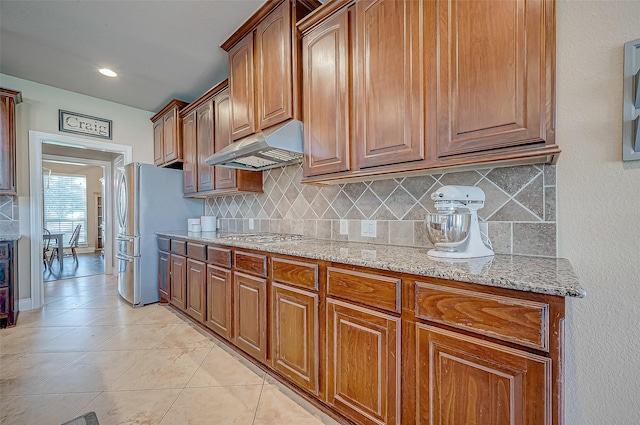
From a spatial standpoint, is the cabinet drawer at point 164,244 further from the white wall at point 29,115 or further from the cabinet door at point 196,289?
the white wall at point 29,115

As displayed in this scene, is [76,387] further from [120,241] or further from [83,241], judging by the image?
[83,241]

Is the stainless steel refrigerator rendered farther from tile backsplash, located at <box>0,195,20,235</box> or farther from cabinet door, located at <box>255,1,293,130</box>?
cabinet door, located at <box>255,1,293,130</box>

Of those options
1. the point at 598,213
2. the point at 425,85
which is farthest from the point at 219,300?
the point at 598,213

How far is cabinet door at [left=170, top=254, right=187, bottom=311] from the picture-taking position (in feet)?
8.89

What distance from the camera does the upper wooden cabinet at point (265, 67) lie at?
1.93m

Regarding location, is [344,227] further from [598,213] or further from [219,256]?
[598,213]

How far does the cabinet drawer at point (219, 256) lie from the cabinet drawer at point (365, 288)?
1.02 m

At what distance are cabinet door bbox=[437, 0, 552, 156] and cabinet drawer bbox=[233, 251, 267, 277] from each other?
1.23 metres

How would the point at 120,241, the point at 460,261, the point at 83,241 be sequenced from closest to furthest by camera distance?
the point at 460,261
the point at 120,241
the point at 83,241

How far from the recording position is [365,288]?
1253 mm

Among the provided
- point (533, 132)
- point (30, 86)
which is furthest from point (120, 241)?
point (533, 132)

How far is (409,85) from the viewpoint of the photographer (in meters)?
1.37

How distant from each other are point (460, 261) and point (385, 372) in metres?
0.57

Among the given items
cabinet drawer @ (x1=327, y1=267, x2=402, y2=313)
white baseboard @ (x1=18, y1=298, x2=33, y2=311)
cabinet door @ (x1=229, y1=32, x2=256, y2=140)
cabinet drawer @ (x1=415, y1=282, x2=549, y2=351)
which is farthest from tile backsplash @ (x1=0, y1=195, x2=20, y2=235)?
cabinet drawer @ (x1=415, y1=282, x2=549, y2=351)
